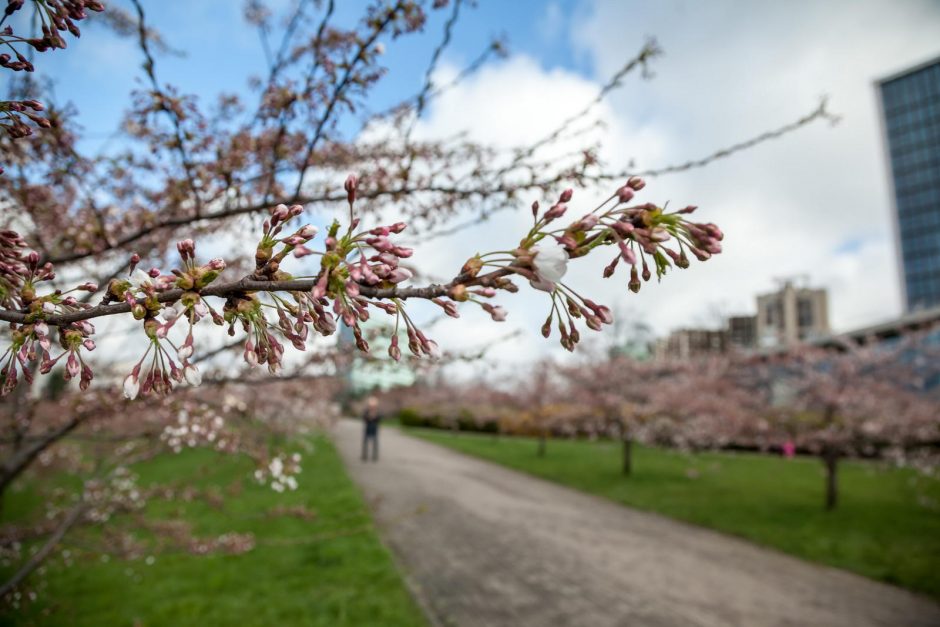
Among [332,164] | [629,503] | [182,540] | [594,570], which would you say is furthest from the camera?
[629,503]

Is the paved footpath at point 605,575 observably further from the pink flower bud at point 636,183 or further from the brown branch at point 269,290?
the pink flower bud at point 636,183

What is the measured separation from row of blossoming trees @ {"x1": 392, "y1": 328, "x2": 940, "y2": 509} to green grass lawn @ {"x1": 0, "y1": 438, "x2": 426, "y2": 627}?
253 centimetres

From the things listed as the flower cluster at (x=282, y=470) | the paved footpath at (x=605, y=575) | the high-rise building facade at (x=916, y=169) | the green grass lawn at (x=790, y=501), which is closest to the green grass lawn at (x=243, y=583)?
the paved footpath at (x=605, y=575)

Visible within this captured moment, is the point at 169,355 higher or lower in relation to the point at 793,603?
higher

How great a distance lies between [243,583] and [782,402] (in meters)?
16.7

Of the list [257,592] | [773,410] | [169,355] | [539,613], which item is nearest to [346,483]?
[257,592]

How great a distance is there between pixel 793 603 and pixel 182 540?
713cm

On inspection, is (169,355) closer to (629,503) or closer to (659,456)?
(629,503)

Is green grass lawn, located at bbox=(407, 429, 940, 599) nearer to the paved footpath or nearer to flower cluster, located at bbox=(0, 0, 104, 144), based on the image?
the paved footpath

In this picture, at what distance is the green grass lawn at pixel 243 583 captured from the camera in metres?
5.53

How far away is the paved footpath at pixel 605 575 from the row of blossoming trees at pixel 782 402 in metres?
2.62

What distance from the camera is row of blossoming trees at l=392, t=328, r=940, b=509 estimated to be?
11617 mm

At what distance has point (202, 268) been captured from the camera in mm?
978

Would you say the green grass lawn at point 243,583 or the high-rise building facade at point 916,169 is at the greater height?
the high-rise building facade at point 916,169
